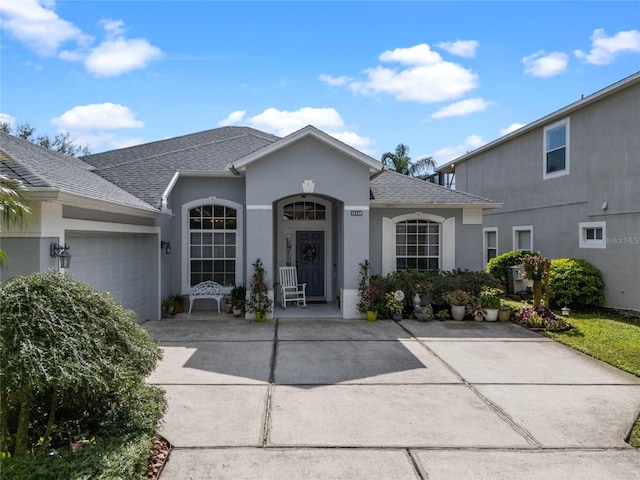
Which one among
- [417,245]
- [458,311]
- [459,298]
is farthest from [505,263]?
[458,311]

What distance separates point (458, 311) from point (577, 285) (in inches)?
156

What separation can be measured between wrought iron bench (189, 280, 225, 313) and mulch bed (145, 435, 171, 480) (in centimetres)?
778

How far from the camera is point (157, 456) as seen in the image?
4305mm

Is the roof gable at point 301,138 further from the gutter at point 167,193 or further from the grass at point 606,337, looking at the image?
the grass at point 606,337

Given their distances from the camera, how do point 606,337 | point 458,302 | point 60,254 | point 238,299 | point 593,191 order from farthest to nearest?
point 593,191 < point 238,299 < point 458,302 < point 606,337 < point 60,254

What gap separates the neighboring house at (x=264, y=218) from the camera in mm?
10570

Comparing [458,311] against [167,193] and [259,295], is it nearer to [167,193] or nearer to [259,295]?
[259,295]

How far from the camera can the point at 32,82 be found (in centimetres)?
1077

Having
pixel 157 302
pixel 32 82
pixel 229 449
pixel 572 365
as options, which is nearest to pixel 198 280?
pixel 157 302

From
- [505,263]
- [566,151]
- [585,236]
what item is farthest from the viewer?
[505,263]

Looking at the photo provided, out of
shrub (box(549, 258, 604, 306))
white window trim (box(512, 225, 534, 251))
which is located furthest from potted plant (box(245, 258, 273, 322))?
white window trim (box(512, 225, 534, 251))

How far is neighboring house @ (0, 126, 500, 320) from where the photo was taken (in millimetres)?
10570

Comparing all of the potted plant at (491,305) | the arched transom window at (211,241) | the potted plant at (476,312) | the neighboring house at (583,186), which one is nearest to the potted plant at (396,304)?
the potted plant at (476,312)

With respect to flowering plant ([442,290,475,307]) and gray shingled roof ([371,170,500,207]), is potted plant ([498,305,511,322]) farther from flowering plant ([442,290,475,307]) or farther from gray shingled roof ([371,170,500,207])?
gray shingled roof ([371,170,500,207])
